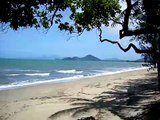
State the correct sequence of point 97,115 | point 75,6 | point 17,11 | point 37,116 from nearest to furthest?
point 17,11, point 75,6, point 97,115, point 37,116

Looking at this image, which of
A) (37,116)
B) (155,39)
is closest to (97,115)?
(37,116)

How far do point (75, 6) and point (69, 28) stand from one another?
62cm

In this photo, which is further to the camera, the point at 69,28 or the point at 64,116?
the point at 64,116

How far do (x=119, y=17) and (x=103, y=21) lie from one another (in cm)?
297

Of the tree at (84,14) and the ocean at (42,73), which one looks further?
the ocean at (42,73)

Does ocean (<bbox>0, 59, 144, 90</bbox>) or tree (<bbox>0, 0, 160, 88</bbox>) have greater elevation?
tree (<bbox>0, 0, 160, 88</bbox>)

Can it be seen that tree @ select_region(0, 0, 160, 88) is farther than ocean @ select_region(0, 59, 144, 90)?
No

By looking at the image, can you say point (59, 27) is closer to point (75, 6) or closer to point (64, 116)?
point (75, 6)

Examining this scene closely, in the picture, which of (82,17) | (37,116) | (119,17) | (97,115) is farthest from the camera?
(119,17)

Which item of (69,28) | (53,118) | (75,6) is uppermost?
Answer: (75,6)

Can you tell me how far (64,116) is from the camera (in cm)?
1239

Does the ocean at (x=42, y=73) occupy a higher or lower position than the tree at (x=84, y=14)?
lower

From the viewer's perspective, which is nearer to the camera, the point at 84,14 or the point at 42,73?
the point at 84,14

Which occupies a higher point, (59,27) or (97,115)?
(59,27)
